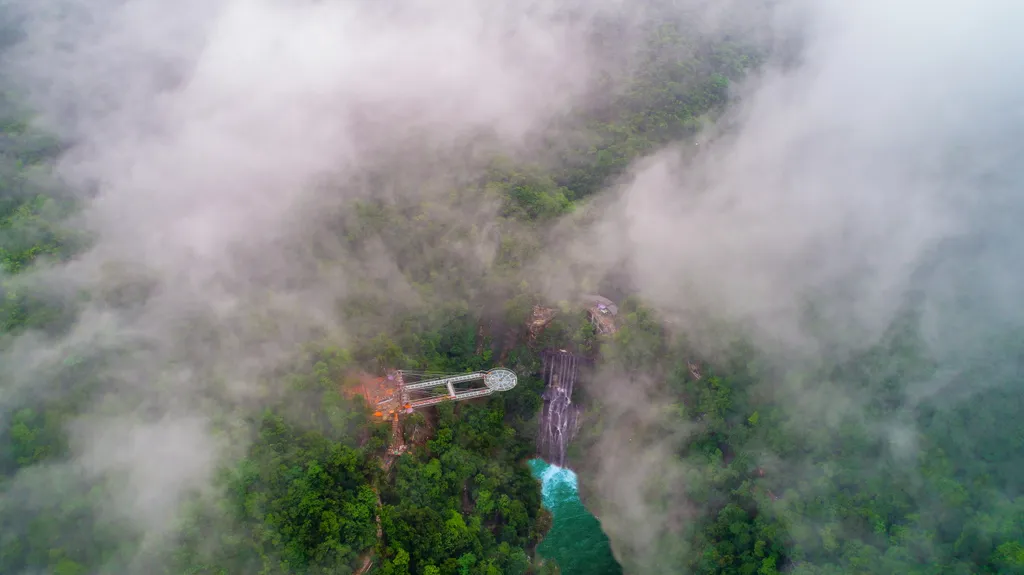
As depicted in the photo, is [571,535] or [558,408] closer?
[571,535]

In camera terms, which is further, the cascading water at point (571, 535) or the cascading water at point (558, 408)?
the cascading water at point (558, 408)

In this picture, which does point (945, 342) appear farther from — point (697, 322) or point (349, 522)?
point (349, 522)

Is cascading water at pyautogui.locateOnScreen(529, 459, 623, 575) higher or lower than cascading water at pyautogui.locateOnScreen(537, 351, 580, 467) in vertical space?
lower

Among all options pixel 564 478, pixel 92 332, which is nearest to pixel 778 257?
pixel 564 478

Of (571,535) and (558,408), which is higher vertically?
(558,408)

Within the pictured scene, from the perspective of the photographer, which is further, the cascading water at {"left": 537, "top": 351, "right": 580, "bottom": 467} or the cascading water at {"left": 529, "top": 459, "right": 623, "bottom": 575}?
the cascading water at {"left": 537, "top": 351, "right": 580, "bottom": 467}

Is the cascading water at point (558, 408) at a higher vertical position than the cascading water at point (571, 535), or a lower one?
higher

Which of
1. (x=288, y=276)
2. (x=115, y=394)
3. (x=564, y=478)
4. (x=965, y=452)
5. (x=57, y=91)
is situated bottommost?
(x=965, y=452)

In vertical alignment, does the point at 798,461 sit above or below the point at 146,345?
below
